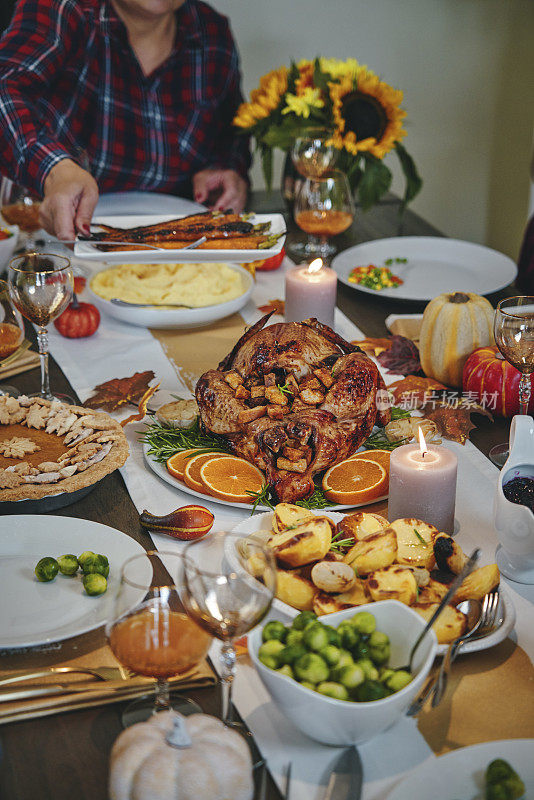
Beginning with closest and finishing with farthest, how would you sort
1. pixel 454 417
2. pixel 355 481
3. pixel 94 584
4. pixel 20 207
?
1. pixel 94 584
2. pixel 355 481
3. pixel 454 417
4. pixel 20 207

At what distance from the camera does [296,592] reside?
3.43 ft

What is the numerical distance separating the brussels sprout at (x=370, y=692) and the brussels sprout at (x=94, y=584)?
0.43m

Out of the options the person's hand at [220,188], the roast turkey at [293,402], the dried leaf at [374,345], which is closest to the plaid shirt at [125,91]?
the person's hand at [220,188]

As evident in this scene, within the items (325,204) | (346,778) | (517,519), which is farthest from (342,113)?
(346,778)

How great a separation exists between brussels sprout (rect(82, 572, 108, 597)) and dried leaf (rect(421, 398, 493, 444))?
778mm

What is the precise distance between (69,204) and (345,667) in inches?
66.9

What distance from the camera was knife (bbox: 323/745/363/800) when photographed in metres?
0.86

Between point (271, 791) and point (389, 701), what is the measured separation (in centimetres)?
18

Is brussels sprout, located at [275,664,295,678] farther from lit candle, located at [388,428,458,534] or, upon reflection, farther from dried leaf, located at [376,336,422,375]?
dried leaf, located at [376,336,422,375]

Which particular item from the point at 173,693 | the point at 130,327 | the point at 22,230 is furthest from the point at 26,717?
the point at 22,230

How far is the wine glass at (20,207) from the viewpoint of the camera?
2.39 m

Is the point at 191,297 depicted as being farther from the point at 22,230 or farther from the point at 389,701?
the point at 389,701

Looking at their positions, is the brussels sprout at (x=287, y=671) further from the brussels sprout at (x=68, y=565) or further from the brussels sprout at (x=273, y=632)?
the brussels sprout at (x=68, y=565)

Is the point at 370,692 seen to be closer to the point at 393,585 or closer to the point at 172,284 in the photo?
the point at 393,585
